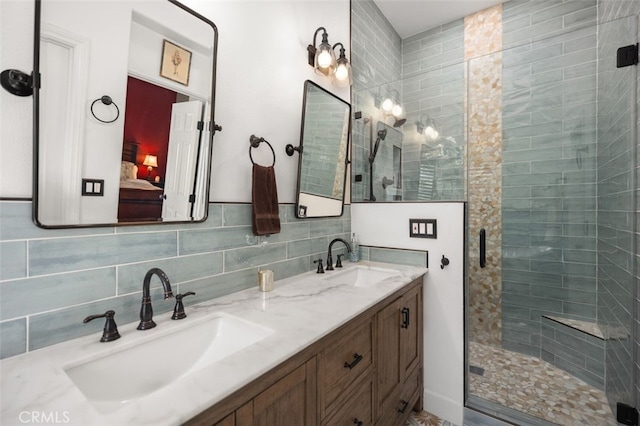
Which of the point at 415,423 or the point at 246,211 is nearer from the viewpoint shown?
the point at 246,211

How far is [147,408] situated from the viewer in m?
0.57

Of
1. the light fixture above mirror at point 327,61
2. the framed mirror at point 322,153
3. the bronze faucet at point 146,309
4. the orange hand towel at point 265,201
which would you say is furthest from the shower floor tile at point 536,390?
the light fixture above mirror at point 327,61

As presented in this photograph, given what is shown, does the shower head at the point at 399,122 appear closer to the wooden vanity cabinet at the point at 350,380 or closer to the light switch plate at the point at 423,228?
the light switch plate at the point at 423,228

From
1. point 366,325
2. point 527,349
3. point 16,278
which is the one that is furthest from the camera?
point 527,349

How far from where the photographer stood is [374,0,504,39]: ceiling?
102 inches

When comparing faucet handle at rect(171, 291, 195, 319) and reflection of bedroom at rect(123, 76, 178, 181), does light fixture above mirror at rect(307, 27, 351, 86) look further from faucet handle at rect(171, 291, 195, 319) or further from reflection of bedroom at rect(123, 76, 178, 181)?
faucet handle at rect(171, 291, 195, 319)

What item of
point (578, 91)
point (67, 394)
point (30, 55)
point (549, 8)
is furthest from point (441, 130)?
point (67, 394)

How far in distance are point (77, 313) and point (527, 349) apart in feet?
9.51

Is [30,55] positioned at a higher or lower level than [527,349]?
higher

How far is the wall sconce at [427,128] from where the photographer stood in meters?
2.19

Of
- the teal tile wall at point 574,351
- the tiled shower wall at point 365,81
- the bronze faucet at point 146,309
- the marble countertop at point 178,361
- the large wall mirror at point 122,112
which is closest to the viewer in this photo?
the marble countertop at point 178,361

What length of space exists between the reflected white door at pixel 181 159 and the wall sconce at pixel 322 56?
37.3 inches

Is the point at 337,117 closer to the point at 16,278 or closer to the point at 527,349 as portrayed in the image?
the point at 16,278

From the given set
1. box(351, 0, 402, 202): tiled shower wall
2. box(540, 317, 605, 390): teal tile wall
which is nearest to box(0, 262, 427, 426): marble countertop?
box(351, 0, 402, 202): tiled shower wall
